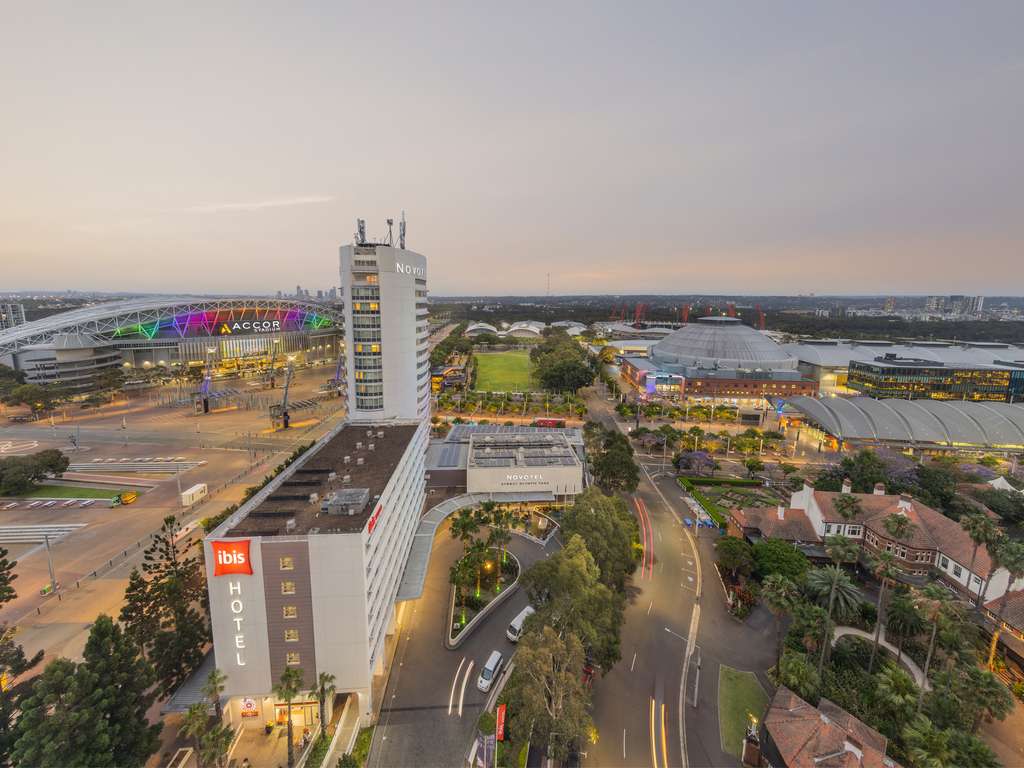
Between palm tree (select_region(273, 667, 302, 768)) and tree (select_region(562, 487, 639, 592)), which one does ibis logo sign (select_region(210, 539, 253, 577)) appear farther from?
tree (select_region(562, 487, 639, 592))

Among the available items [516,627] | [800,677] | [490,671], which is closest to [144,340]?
[516,627]

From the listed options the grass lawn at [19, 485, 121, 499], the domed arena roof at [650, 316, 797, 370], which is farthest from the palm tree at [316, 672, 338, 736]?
Result: the domed arena roof at [650, 316, 797, 370]

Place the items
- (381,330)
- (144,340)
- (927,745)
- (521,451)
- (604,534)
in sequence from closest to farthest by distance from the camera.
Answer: (927,745) → (604,534) → (381,330) → (521,451) → (144,340)

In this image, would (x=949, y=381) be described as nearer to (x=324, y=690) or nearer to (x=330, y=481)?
(x=330, y=481)

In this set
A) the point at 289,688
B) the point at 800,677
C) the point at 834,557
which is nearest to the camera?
the point at 289,688

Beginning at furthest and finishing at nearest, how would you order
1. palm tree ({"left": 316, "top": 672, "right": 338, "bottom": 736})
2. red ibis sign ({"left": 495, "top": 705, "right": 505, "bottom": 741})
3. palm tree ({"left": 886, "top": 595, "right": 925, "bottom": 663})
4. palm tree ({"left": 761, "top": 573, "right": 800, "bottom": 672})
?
palm tree ({"left": 886, "top": 595, "right": 925, "bottom": 663}), palm tree ({"left": 761, "top": 573, "right": 800, "bottom": 672}), red ibis sign ({"left": 495, "top": 705, "right": 505, "bottom": 741}), palm tree ({"left": 316, "top": 672, "right": 338, "bottom": 736})

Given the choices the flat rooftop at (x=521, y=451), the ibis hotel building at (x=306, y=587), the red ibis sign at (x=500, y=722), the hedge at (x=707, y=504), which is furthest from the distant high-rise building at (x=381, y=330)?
the hedge at (x=707, y=504)
